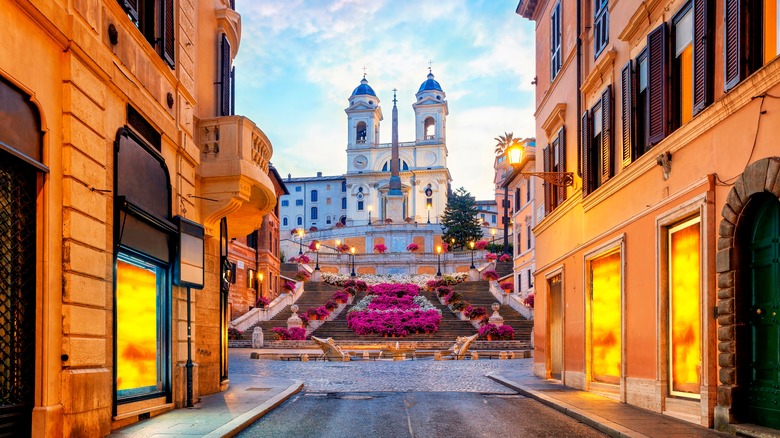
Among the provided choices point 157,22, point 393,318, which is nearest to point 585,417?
point 157,22

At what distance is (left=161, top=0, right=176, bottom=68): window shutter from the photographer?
1343cm

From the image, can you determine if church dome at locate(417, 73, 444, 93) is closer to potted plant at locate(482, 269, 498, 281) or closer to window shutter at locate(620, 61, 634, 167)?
potted plant at locate(482, 269, 498, 281)

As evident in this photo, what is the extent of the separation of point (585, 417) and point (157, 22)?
9628 millimetres

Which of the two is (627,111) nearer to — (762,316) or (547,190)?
(762,316)

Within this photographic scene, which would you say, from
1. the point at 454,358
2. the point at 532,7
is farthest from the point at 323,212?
the point at 532,7

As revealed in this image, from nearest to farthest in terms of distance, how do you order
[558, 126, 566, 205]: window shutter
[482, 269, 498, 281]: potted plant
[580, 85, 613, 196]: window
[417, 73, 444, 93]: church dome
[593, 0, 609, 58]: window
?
[580, 85, 613, 196]: window
[593, 0, 609, 58]: window
[558, 126, 566, 205]: window shutter
[482, 269, 498, 281]: potted plant
[417, 73, 444, 93]: church dome

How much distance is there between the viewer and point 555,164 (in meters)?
22.4

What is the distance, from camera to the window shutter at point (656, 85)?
1337 centimetres

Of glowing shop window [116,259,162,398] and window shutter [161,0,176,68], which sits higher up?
window shutter [161,0,176,68]

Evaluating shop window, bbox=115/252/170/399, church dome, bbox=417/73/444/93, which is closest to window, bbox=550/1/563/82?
shop window, bbox=115/252/170/399

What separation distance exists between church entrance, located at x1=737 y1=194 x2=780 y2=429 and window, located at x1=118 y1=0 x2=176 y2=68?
9476 mm

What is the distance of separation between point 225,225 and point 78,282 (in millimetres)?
8281

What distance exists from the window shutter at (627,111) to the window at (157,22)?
863 cm

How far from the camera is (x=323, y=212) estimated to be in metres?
133
